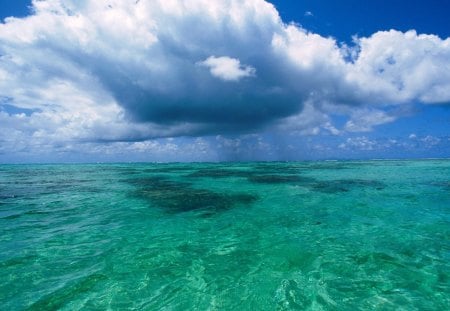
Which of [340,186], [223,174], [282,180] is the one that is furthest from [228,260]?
[223,174]

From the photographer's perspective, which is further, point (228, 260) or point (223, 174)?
point (223, 174)

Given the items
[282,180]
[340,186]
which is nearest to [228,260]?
[340,186]

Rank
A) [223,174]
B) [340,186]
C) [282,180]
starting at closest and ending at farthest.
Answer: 1. [340,186]
2. [282,180]
3. [223,174]

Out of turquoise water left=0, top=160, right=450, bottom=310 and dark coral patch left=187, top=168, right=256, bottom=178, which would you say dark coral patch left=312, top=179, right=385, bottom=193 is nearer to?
turquoise water left=0, top=160, right=450, bottom=310

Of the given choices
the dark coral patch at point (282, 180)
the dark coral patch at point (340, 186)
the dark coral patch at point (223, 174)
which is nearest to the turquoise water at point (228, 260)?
the dark coral patch at point (340, 186)

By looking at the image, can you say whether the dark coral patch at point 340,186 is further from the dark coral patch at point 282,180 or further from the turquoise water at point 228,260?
the turquoise water at point 228,260

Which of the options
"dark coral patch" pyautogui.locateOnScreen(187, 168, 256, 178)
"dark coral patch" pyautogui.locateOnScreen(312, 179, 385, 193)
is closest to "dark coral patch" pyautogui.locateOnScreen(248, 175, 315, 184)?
"dark coral patch" pyautogui.locateOnScreen(312, 179, 385, 193)

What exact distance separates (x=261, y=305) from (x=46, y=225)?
1298cm

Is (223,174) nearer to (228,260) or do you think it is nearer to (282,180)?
(282,180)

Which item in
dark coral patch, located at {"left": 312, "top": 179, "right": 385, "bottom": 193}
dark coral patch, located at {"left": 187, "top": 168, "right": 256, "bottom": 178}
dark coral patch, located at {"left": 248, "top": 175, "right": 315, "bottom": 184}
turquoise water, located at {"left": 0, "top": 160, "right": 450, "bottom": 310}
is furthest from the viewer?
dark coral patch, located at {"left": 187, "top": 168, "right": 256, "bottom": 178}

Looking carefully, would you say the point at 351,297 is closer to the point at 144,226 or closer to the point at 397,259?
the point at 397,259

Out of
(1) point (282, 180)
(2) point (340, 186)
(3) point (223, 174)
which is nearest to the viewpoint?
(2) point (340, 186)

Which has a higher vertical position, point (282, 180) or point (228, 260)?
point (282, 180)

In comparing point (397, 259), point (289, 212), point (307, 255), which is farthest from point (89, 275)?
point (289, 212)
